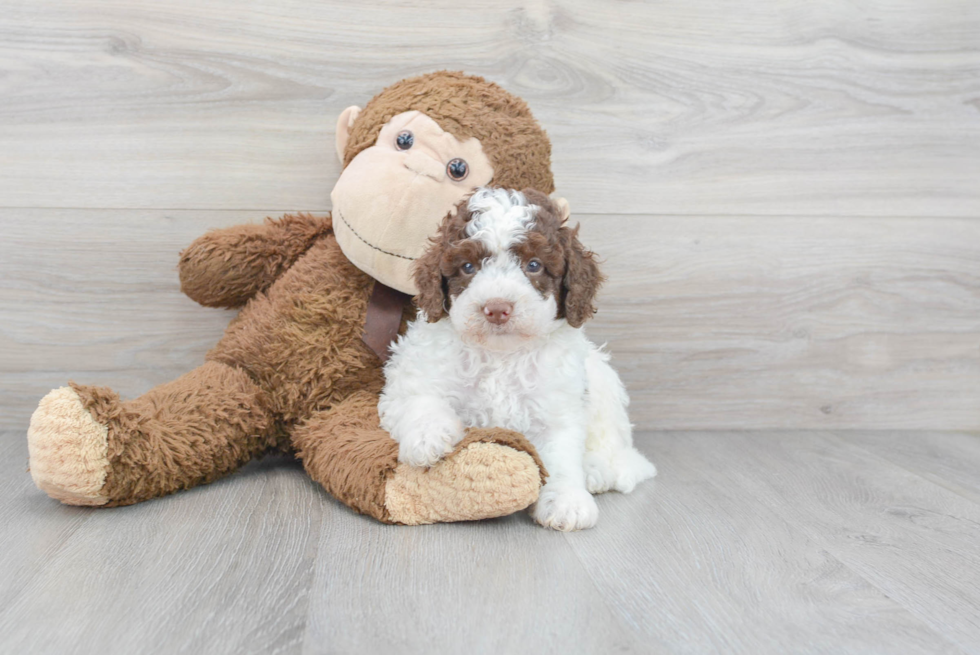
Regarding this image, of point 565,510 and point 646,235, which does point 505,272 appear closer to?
point 565,510

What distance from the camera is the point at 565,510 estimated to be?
1138mm

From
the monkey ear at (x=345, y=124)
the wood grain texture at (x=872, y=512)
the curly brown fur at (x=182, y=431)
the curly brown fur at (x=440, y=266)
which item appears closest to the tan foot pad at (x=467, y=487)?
the curly brown fur at (x=440, y=266)

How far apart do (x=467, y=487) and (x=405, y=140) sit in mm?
596

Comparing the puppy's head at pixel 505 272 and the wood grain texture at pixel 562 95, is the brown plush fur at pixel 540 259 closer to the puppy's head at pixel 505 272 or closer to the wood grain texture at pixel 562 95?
the puppy's head at pixel 505 272

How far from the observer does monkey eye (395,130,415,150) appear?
4.34 ft

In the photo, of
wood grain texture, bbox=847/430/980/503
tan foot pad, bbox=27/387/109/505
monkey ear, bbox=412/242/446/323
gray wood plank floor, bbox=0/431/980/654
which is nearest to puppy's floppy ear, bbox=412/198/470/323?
monkey ear, bbox=412/242/446/323

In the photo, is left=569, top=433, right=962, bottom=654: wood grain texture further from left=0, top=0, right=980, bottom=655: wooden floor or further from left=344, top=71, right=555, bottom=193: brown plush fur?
left=344, top=71, right=555, bottom=193: brown plush fur

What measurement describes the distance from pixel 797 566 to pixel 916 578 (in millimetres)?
151

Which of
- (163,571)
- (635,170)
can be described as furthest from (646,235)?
(163,571)

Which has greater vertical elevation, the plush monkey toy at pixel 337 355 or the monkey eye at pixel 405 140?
the monkey eye at pixel 405 140

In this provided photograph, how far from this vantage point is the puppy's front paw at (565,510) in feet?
3.73

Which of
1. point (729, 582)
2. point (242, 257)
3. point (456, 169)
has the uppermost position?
point (456, 169)

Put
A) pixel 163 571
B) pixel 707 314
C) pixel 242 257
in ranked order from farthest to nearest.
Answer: pixel 707 314 → pixel 242 257 → pixel 163 571

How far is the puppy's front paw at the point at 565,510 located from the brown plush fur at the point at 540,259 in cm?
26
